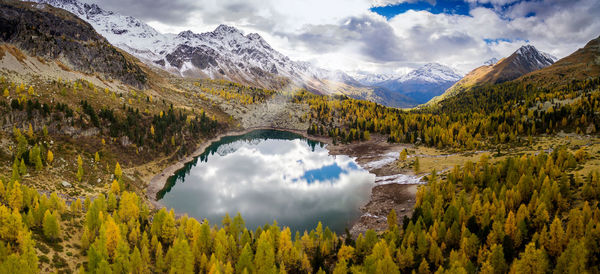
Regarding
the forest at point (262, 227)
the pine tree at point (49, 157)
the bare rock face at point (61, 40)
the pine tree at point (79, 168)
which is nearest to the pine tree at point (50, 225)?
the forest at point (262, 227)

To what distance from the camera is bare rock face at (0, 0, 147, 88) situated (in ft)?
369

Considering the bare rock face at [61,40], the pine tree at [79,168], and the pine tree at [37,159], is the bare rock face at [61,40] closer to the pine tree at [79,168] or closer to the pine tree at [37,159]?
the pine tree at [79,168]

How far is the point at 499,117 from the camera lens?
118 m

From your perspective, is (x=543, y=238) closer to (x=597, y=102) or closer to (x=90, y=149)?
(x=597, y=102)

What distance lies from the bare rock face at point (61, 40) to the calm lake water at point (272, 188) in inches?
2632

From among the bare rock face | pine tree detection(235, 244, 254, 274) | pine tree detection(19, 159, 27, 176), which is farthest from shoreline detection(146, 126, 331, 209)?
the bare rock face

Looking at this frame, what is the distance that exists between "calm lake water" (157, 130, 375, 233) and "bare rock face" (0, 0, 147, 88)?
219 feet

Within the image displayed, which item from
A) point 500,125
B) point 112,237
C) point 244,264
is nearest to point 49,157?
point 112,237

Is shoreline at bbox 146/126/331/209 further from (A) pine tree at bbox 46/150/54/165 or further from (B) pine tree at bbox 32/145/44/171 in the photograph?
(B) pine tree at bbox 32/145/44/171

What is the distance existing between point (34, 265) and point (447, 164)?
3708 inches

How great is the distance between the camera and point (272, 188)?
276ft

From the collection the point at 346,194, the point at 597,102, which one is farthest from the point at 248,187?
the point at 597,102

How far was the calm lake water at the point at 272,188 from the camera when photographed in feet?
218

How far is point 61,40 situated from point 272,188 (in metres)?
127
